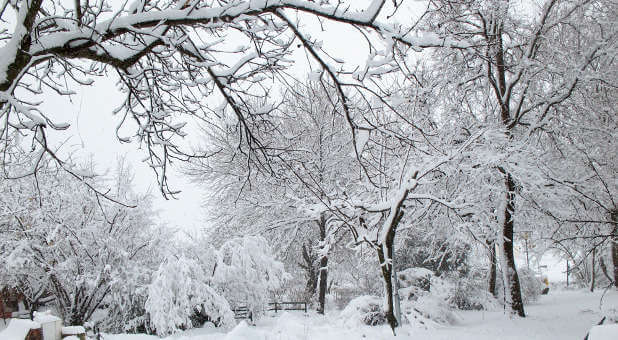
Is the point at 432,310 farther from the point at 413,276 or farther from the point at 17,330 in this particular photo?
the point at 17,330

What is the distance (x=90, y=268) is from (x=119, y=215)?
1.89 metres

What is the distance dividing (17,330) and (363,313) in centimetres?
672

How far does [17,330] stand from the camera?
6211 mm

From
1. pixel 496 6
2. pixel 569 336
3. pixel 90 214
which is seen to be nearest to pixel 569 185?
pixel 569 336

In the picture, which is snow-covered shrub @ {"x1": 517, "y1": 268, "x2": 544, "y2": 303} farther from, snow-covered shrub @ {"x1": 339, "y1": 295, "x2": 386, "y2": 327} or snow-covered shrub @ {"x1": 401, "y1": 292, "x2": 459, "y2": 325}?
snow-covered shrub @ {"x1": 339, "y1": 295, "x2": 386, "y2": 327}

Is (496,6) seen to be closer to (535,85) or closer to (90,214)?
(535,85)

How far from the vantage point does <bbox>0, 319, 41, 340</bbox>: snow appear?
5926 millimetres

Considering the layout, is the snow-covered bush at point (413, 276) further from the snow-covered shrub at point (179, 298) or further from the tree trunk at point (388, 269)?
the tree trunk at point (388, 269)

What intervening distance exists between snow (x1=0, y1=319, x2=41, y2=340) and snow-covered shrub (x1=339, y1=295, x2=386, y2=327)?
593cm

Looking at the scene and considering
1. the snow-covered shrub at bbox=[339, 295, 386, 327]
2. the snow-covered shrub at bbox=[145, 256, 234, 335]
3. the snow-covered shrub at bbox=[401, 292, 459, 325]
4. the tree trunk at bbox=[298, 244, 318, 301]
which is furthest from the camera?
the tree trunk at bbox=[298, 244, 318, 301]

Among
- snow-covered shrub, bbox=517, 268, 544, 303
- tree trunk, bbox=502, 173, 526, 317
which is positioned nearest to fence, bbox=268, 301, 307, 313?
tree trunk, bbox=502, 173, 526, 317

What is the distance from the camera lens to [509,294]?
9.62m

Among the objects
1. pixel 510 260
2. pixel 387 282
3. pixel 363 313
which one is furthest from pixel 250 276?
pixel 510 260

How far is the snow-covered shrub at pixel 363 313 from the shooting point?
8930 millimetres
